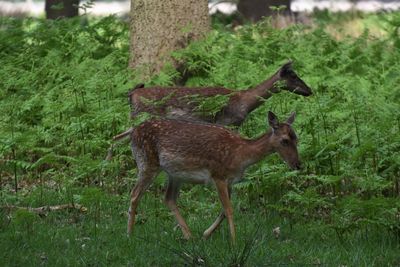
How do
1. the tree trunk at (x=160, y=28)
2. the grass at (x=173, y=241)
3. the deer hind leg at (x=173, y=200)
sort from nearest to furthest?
the grass at (x=173, y=241), the deer hind leg at (x=173, y=200), the tree trunk at (x=160, y=28)

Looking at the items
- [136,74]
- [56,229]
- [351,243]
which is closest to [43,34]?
[136,74]

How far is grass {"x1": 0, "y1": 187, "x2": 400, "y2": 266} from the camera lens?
27.4 feet

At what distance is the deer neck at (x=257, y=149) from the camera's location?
9633 mm

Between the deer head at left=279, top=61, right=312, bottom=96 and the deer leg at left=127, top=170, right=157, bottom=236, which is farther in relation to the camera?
the deer head at left=279, top=61, right=312, bottom=96

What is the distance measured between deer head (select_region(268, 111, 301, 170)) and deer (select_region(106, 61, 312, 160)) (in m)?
2.66

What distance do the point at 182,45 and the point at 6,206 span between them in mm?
6218

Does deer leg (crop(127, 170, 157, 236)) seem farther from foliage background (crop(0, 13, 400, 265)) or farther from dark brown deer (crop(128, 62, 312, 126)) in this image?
dark brown deer (crop(128, 62, 312, 126))

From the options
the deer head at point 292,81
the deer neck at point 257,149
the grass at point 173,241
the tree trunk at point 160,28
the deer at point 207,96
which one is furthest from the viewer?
the tree trunk at point 160,28

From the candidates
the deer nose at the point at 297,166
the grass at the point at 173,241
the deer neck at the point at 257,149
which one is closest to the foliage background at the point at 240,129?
the grass at the point at 173,241

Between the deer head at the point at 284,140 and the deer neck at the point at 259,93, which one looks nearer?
the deer head at the point at 284,140

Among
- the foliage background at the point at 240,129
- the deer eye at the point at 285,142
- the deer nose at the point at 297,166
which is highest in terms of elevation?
the deer eye at the point at 285,142

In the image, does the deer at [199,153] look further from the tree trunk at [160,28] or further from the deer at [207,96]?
the tree trunk at [160,28]

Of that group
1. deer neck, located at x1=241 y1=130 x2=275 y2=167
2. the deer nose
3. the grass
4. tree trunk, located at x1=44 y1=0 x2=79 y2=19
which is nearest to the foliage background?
the grass

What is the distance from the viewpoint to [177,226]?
9.89m
